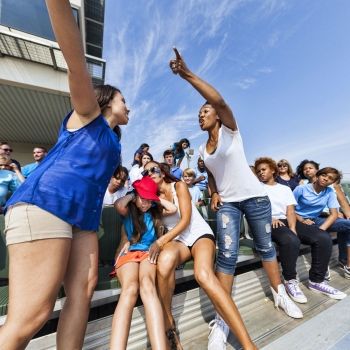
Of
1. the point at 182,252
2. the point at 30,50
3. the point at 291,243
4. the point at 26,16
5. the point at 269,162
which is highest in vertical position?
the point at 26,16

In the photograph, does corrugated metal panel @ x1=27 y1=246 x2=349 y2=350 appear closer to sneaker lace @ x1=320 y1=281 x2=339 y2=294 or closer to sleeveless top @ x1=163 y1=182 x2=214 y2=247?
sneaker lace @ x1=320 y1=281 x2=339 y2=294

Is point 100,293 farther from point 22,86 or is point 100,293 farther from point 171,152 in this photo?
point 22,86

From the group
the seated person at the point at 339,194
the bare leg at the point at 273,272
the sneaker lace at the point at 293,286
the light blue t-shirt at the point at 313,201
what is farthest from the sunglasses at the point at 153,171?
the seated person at the point at 339,194

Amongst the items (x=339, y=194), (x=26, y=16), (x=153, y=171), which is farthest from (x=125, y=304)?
(x=26, y=16)

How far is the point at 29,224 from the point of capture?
94 centimetres

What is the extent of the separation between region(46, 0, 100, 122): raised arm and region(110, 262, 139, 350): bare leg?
1142 millimetres

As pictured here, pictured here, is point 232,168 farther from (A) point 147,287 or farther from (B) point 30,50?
(B) point 30,50

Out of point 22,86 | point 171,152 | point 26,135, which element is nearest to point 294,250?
point 171,152

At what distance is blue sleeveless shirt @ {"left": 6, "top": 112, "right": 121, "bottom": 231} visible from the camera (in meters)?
1.00

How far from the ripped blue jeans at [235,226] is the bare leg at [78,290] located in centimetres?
122

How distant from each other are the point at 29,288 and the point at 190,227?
1.46 meters

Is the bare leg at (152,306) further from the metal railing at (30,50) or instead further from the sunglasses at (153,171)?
the metal railing at (30,50)

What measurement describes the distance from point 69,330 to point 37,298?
12.9 inches

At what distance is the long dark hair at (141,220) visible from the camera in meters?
2.07
